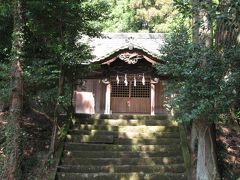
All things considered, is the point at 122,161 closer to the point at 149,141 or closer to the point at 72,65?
the point at 149,141

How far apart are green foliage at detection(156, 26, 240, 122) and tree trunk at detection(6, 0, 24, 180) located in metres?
3.63

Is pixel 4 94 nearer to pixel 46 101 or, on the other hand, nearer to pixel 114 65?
pixel 46 101

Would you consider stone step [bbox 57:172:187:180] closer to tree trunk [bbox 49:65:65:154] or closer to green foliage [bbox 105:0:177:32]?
tree trunk [bbox 49:65:65:154]

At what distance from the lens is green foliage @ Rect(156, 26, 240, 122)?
6.86m

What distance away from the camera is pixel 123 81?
15.5 metres

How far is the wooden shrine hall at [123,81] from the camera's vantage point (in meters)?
13.1

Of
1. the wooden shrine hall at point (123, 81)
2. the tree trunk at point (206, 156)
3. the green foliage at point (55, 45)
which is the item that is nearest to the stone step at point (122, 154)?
the tree trunk at point (206, 156)

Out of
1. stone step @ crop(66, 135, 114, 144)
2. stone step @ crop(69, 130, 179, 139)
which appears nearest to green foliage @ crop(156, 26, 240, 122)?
stone step @ crop(69, 130, 179, 139)

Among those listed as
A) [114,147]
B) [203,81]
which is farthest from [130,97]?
[203,81]

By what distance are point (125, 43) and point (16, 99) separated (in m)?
6.40

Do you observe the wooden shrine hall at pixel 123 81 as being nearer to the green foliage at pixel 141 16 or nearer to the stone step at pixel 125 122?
the stone step at pixel 125 122

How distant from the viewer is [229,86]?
6863mm

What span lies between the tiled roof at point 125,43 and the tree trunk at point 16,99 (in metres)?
5.19

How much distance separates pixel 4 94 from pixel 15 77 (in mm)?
763
